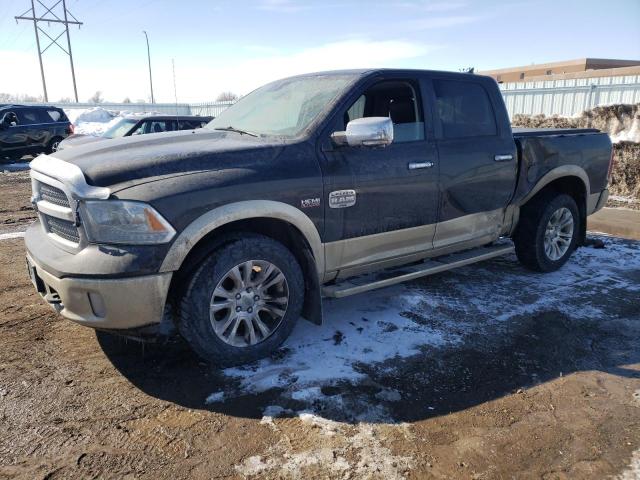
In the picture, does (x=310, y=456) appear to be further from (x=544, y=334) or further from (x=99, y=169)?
(x=544, y=334)

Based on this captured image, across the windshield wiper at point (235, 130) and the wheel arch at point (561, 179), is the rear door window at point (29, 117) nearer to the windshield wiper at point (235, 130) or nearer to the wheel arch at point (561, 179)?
the windshield wiper at point (235, 130)

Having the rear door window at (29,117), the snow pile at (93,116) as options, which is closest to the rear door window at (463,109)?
the rear door window at (29,117)

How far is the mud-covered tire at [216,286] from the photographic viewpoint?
3100mm

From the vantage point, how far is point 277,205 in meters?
3.27

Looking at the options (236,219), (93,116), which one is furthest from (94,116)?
(236,219)

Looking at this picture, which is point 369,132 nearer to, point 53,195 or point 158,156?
point 158,156

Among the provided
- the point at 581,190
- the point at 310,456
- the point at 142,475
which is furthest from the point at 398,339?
the point at 581,190

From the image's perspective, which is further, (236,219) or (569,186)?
(569,186)

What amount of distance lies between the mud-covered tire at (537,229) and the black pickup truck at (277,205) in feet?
1.03

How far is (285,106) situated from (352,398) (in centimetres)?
236

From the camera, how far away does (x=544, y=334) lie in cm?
402

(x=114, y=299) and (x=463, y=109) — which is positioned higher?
(x=463, y=109)

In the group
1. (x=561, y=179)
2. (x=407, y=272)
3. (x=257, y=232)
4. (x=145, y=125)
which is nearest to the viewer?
(x=257, y=232)

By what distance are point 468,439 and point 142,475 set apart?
1706mm
